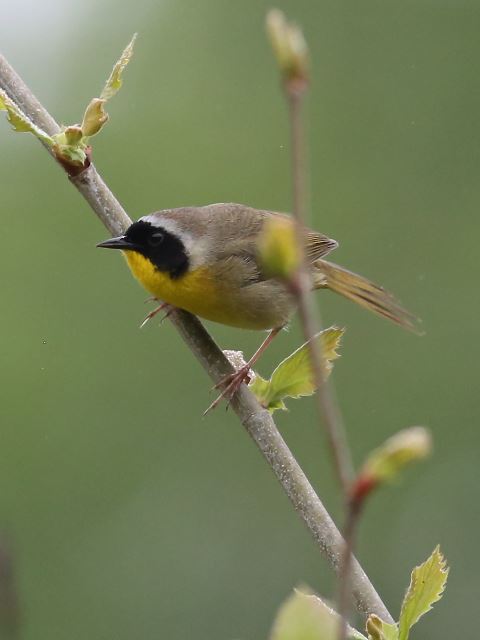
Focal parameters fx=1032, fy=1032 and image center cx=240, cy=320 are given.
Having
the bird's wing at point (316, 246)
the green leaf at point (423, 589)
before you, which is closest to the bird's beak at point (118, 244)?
the bird's wing at point (316, 246)

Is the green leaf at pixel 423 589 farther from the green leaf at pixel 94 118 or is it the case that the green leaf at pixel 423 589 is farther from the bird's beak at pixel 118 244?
the bird's beak at pixel 118 244

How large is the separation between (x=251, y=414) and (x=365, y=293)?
1.94 meters

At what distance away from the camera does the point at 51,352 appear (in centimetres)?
517

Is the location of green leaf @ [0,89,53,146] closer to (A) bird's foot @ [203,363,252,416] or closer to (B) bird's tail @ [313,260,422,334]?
(A) bird's foot @ [203,363,252,416]

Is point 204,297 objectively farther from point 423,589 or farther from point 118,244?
point 423,589

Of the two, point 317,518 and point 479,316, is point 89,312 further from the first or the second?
point 317,518

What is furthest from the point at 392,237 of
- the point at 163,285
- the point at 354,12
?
the point at 163,285

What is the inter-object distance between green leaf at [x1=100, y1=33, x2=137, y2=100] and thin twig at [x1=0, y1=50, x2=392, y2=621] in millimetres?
117

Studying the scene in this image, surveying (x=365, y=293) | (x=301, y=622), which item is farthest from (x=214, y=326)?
(x=301, y=622)

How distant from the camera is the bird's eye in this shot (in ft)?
9.84

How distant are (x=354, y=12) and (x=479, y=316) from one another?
2.40 meters

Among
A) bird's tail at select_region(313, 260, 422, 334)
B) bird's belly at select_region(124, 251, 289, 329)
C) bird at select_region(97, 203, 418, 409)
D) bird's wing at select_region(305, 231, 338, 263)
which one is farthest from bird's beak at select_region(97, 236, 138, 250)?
bird's tail at select_region(313, 260, 422, 334)

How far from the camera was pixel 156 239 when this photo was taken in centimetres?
303

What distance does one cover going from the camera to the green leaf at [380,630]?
1342 mm
